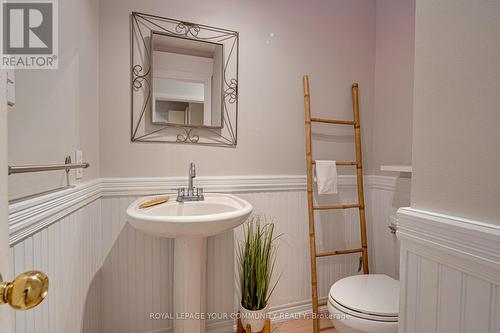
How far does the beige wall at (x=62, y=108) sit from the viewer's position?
69 centimetres

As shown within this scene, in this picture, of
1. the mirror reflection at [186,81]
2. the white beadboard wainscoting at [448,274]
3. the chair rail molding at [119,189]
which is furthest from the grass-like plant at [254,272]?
the white beadboard wainscoting at [448,274]

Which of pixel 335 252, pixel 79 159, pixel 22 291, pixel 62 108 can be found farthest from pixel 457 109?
pixel 335 252

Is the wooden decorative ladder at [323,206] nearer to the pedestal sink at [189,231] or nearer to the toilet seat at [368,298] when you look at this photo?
the toilet seat at [368,298]

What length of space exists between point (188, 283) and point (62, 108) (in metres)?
0.94

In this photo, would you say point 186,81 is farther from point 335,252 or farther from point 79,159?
point 335,252

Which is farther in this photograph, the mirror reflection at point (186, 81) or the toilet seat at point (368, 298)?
the mirror reflection at point (186, 81)

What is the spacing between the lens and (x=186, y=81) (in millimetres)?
1622

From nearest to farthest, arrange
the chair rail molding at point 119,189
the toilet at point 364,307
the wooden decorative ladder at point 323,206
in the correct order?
the chair rail molding at point 119,189 → the toilet at point 364,307 → the wooden decorative ladder at point 323,206

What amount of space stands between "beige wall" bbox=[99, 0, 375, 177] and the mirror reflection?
15 centimetres

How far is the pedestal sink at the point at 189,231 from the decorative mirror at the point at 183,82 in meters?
0.42

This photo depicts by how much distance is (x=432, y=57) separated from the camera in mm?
671

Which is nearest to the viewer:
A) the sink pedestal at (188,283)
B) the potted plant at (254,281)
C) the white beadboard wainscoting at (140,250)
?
the white beadboard wainscoting at (140,250)

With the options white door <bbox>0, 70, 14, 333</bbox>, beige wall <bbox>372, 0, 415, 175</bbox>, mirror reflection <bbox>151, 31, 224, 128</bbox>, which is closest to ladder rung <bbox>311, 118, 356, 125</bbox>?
beige wall <bbox>372, 0, 415, 175</bbox>

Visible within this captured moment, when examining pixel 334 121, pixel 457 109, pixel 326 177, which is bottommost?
pixel 326 177
